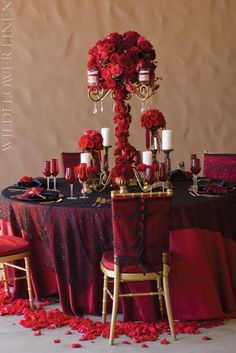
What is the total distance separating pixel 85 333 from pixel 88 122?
10.7ft

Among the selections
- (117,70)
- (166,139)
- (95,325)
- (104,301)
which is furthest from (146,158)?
(95,325)

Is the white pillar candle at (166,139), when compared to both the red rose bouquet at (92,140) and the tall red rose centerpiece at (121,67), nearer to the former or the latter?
the tall red rose centerpiece at (121,67)

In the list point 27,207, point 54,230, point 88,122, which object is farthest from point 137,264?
point 88,122

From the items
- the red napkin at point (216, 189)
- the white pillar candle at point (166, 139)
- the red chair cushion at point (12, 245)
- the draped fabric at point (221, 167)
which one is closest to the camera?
the red chair cushion at point (12, 245)

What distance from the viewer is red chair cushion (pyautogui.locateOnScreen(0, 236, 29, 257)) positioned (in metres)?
3.62

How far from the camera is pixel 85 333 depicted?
3.39 meters

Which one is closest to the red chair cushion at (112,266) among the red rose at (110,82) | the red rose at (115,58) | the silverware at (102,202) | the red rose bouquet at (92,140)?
the silverware at (102,202)

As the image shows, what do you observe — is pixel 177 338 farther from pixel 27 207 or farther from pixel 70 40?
pixel 70 40

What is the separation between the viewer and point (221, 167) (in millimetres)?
4961

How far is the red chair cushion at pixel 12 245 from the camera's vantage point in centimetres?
→ 362

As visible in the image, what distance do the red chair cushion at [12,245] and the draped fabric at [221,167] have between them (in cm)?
199

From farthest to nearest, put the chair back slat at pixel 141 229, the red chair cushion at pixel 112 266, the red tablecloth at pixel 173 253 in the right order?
the red tablecloth at pixel 173 253 → the red chair cushion at pixel 112 266 → the chair back slat at pixel 141 229

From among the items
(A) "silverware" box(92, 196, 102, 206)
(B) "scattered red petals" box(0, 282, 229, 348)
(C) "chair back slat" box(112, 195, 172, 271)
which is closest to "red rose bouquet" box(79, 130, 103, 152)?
(A) "silverware" box(92, 196, 102, 206)

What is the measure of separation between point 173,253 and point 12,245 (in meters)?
1.06
